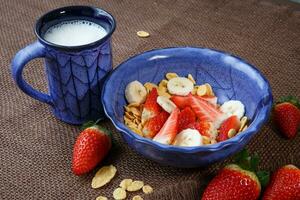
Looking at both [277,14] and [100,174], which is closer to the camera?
[100,174]

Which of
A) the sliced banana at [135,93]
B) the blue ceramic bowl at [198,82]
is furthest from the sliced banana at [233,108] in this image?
the sliced banana at [135,93]

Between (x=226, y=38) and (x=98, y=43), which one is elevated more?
(x=98, y=43)

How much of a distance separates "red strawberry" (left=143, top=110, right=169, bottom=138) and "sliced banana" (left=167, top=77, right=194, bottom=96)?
57 mm

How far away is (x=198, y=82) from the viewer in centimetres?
68

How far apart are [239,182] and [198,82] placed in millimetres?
195

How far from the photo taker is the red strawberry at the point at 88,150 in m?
0.58

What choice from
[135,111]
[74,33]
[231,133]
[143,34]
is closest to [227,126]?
[231,133]

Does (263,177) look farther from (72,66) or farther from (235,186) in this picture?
(72,66)

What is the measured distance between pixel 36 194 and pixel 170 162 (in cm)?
17

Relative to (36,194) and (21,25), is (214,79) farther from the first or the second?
(21,25)

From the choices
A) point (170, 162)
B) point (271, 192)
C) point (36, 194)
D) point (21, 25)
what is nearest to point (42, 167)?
point (36, 194)

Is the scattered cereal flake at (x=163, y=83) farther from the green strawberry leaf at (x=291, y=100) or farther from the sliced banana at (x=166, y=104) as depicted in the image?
the green strawberry leaf at (x=291, y=100)

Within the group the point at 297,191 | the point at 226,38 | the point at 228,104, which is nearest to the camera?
the point at 297,191

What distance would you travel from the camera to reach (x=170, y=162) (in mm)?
556
